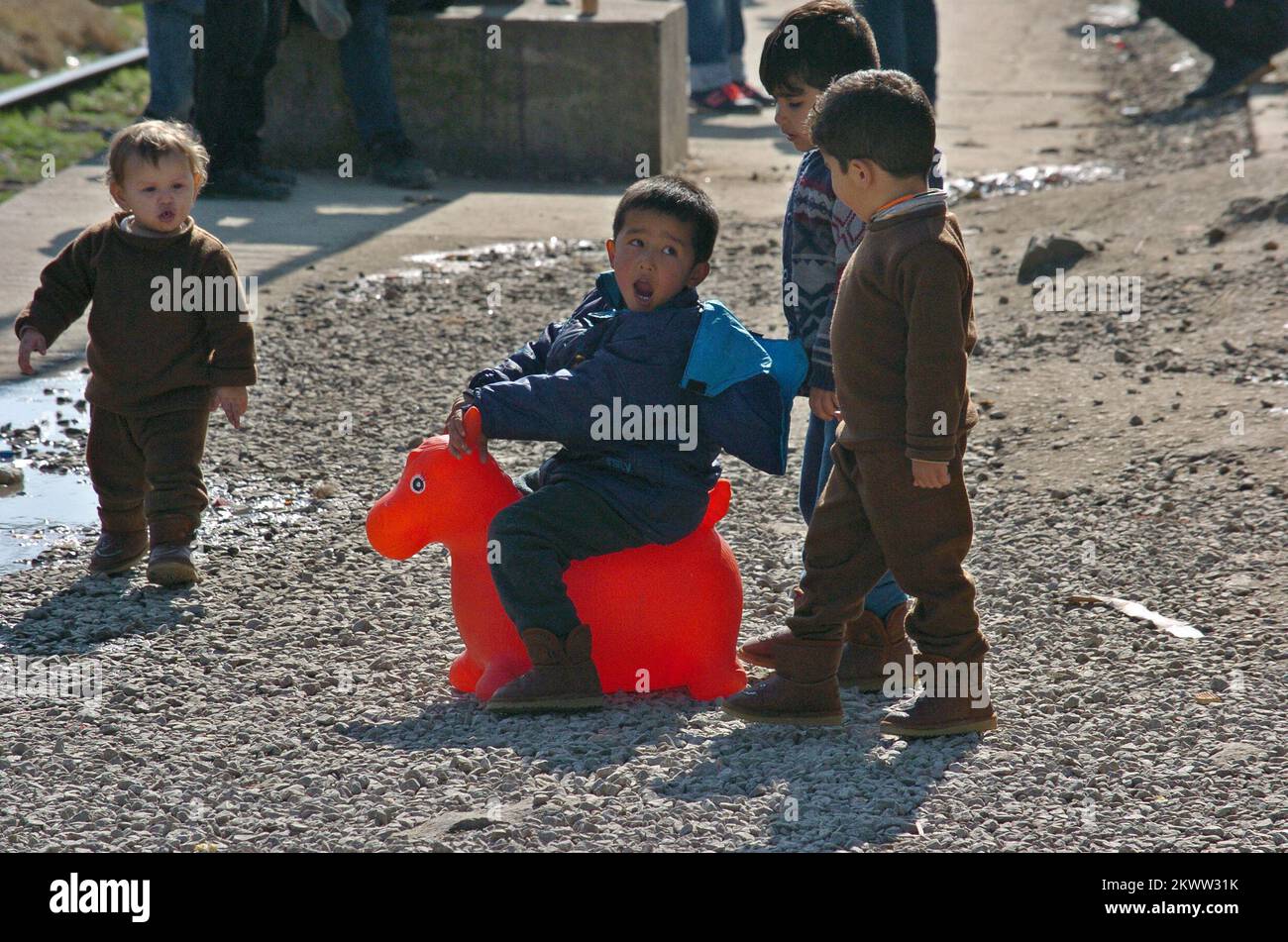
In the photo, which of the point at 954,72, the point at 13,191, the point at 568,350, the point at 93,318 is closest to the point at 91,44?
the point at 13,191

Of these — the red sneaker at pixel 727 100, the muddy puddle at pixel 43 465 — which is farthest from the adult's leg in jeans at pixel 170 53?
the red sneaker at pixel 727 100

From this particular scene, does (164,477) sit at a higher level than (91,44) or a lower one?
lower

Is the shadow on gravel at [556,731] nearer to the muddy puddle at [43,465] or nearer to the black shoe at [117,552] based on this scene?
the black shoe at [117,552]

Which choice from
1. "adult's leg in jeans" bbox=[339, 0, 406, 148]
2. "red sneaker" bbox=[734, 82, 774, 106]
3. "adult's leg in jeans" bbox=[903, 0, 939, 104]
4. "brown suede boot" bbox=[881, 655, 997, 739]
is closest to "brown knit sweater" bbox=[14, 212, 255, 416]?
"brown suede boot" bbox=[881, 655, 997, 739]

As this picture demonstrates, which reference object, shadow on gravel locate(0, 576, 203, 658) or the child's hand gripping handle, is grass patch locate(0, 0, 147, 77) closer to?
shadow on gravel locate(0, 576, 203, 658)

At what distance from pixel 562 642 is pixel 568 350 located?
69cm

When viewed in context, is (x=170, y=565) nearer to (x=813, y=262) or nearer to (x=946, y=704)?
(x=813, y=262)

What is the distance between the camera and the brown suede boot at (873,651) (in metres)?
3.91

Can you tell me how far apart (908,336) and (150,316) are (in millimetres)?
2206

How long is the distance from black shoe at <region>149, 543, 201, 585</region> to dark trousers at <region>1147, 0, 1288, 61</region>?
9.43 metres

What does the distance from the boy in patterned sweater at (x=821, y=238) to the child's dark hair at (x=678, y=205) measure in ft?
0.81

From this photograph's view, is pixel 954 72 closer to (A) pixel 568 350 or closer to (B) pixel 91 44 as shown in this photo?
(B) pixel 91 44

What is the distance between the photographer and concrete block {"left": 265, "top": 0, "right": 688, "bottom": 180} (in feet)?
31.1
